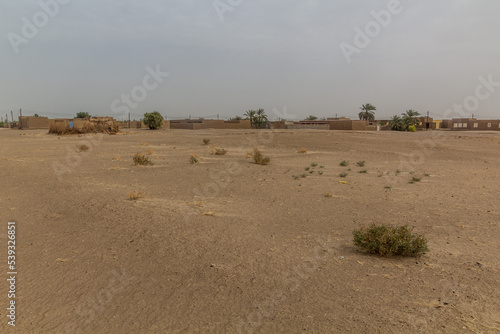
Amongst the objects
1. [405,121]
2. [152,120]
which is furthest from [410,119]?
[152,120]

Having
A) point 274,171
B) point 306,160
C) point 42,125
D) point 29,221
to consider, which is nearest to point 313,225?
point 29,221

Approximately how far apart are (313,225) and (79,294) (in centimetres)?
501

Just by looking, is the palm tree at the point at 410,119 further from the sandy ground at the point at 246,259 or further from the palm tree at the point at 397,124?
the sandy ground at the point at 246,259

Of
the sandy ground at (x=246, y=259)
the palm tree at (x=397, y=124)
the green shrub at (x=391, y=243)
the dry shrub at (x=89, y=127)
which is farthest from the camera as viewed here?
the palm tree at (x=397, y=124)

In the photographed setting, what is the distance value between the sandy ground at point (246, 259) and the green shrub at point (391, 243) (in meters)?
0.19

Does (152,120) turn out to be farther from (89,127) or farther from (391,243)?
(391,243)

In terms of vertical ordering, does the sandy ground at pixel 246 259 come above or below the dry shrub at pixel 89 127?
below

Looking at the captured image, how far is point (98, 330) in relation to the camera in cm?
407

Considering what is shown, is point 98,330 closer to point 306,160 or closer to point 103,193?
point 103,193

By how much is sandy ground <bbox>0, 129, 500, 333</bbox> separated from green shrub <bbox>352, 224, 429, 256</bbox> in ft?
0.61

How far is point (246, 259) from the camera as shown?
20.1 feet

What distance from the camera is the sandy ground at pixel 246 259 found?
4.23 metres

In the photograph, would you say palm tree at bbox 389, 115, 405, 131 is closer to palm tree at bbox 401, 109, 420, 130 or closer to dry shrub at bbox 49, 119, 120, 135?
palm tree at bbox 401, 109, 420, 130

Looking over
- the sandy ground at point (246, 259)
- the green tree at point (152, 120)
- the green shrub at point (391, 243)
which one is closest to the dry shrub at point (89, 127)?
the green tree at point (152, 120)
